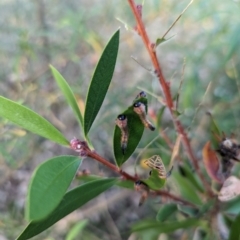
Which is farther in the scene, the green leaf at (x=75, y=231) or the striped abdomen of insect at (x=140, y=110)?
the green leaf at (x=75, y=231)

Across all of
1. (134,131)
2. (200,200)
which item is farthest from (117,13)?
(134,131)

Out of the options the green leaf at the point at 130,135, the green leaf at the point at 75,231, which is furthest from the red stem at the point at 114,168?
the green leaf at the point at 75,231

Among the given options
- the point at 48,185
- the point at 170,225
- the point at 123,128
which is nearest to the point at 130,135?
the point at 123,128

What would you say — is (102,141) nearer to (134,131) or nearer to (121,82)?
(121,82)

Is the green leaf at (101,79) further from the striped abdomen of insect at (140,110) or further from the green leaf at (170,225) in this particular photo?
the green leaf at (170,225)

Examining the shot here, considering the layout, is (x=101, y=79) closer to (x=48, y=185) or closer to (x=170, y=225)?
(x=48, y=185)
